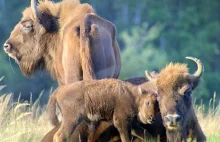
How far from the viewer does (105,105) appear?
9.94 m

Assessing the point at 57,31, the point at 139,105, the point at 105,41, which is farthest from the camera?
the point at 57,31

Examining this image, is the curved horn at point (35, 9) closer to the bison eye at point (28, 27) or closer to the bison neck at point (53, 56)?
the bison eye at point (28, 27)

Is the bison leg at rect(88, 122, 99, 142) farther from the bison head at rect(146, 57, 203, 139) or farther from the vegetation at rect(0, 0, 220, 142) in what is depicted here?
the vegetation at rect(0, 0, 220, 142)

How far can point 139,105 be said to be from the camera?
9.93 metres

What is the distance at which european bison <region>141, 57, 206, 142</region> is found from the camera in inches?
374

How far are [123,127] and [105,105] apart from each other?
331 mm

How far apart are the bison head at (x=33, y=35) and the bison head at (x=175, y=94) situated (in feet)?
9.16

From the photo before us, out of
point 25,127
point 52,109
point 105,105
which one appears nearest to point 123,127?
point 105,105

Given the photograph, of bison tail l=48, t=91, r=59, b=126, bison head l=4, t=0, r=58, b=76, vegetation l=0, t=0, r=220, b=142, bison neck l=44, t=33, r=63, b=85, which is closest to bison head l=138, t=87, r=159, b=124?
bison tail l=48, t=91, r=59, b=126

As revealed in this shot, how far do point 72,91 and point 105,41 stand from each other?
1639 mm

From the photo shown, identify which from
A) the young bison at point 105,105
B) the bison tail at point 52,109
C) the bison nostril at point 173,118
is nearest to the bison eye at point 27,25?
the bison tail at point 52,109

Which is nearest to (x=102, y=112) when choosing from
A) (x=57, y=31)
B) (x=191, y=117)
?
(x=191, y=117)

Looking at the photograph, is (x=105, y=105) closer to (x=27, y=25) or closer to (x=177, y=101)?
(x=177, y=101)

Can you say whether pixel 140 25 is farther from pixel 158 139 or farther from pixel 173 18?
pixel 158 139
